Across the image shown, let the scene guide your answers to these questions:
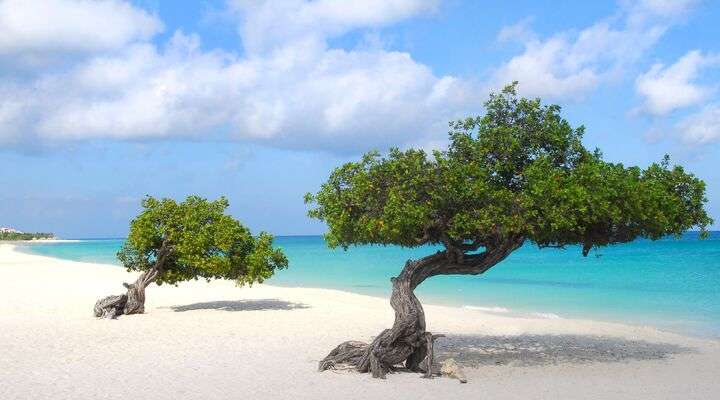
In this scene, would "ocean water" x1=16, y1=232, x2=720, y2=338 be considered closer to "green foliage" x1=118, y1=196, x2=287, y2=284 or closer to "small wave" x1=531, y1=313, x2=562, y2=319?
"small wave" x1=531, y1=313, x2=562, y2=319

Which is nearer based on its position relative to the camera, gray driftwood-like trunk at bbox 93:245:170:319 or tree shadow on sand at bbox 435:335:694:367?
tree shadow on sand at bbox 435:335:694:367

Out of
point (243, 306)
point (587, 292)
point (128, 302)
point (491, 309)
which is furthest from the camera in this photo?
point (587, 292)

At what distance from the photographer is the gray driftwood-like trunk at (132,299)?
21.2 metres

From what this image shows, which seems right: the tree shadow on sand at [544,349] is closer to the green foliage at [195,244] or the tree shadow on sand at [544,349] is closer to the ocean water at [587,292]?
the ocean water at [587,292]

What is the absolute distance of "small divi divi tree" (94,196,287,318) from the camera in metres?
22.4

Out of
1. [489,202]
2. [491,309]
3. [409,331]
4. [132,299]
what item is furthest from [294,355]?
[491,309]

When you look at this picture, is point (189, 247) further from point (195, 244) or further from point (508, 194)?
point (508, 194)

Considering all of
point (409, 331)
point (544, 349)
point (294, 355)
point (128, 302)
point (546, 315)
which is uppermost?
point (546, 315)

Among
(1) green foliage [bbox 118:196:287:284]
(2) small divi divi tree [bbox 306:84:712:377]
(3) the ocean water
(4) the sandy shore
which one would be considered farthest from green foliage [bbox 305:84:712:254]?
(1) green foliage [bbox 118:196:287:284]

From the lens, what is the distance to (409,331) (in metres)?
13.0

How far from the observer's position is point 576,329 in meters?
20.5

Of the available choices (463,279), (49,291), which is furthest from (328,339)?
(463,279)

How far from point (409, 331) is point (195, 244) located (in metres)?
11.2

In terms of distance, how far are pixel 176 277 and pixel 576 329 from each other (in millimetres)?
12700
